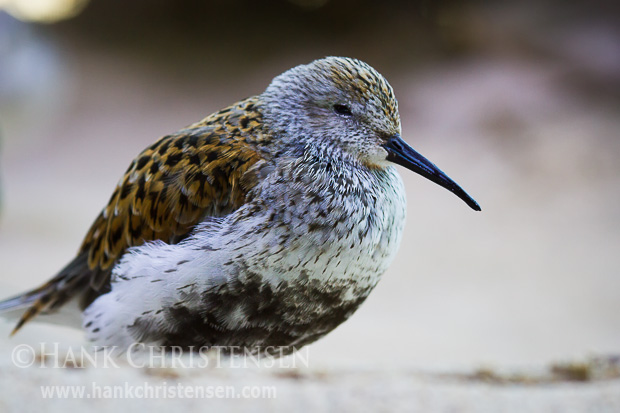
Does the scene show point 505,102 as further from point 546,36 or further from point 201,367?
point 201,367

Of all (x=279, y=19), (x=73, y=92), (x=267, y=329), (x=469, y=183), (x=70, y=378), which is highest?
(x=279, y=19)

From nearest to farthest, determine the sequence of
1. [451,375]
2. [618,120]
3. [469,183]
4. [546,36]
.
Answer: [451,375] → [469,183] → [546,36] → [618,120]

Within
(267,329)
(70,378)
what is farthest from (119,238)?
(267,329)

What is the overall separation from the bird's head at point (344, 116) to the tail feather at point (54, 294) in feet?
2.30

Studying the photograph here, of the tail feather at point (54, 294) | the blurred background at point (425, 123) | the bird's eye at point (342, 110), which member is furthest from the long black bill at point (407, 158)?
the blurred background at point (425, 123)

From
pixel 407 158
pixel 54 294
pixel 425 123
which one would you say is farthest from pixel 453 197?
pixel 54 294

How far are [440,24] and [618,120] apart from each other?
6.33 ft

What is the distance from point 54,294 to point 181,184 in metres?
0.52

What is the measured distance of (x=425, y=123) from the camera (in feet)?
14.3

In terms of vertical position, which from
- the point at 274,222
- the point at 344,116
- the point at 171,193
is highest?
the point at 344,116

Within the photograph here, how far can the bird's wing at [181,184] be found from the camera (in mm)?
1387

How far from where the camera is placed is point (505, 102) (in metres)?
5.03

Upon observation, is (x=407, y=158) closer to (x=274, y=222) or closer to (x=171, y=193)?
(x=274, y=222)

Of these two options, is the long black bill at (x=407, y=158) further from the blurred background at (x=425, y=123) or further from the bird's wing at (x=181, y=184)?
the blurred background at (x=425, y=123)
